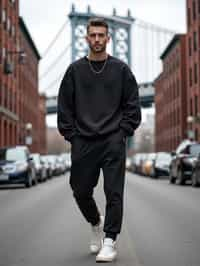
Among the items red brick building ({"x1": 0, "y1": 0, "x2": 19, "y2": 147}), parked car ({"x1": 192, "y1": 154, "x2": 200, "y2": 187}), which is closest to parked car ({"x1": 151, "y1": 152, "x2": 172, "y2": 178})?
parked car ({"x1": 192, "y1": 154, "x2": 200, "y2": 187})

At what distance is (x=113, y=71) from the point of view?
20.4 feet

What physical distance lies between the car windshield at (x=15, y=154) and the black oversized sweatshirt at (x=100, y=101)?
1907 cm

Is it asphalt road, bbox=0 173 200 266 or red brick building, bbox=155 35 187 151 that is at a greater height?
red brick building, bbox=155 35 187 151

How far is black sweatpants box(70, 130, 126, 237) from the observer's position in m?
6.23

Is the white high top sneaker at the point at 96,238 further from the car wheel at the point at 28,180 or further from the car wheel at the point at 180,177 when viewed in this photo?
the car wheel at the point at 180,177

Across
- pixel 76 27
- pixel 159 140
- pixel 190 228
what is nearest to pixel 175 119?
A: pixel 159 140

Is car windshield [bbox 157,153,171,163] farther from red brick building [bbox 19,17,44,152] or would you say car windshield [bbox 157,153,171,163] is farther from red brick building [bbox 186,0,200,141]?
red brick building [bbox 19,17,44,152]

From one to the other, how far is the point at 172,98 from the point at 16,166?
6183 centimetres

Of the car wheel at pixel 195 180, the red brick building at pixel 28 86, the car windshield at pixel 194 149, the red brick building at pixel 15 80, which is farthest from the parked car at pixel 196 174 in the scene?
the red brick building at pixel 28 86

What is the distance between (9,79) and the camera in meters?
62.7

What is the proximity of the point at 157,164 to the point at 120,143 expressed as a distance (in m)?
31.2

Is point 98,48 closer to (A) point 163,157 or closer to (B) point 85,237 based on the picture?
(B) point 85,237

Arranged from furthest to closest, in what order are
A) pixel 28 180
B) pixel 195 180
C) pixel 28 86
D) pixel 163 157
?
pixel 28 86, pixel 163 157, pixel 28 180, pixel 195 180

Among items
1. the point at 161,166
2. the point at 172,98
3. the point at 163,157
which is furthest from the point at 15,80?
the point at 161,166
